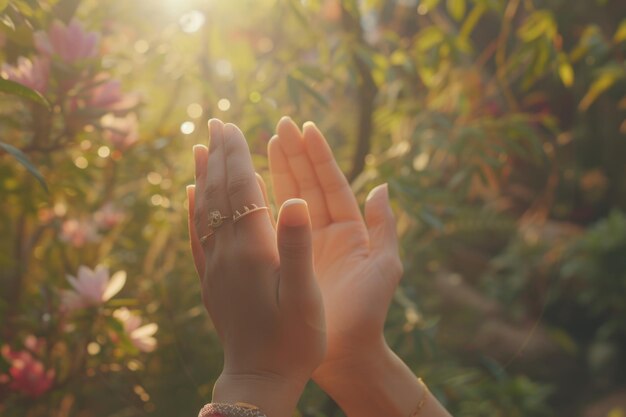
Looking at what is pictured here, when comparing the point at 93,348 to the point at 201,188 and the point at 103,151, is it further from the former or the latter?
the point at 201,188

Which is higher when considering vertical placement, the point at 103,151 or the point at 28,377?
the point at 103,151

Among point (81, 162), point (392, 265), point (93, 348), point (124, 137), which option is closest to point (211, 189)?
point (392, 265)

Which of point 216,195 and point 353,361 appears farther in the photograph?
point 353,361

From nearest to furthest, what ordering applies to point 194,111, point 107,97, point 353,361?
point 353,361 < point 107,97 < point 194,111

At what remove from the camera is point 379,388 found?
40.0 inches

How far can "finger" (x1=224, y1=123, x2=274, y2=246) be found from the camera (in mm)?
771

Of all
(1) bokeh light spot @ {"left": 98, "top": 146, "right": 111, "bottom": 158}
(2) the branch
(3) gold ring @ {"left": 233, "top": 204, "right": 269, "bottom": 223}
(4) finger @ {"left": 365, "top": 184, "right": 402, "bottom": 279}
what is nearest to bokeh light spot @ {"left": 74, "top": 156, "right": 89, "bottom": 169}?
(1) bokeh light spot @ {"left": 98, "top": 146, "right": 111, "bottom": 158}

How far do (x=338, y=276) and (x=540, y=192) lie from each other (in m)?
5.26

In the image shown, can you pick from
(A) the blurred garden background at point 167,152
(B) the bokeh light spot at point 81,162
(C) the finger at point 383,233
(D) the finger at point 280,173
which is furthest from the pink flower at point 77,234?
(C) the finger at point 383,233

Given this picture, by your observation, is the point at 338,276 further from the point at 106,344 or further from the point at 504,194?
the point at 504,194

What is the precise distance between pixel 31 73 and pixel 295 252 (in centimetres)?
66

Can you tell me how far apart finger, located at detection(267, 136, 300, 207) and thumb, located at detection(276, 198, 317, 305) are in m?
0.32

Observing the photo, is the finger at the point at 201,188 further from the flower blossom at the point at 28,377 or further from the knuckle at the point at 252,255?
the flower blossom at the point at 28,377

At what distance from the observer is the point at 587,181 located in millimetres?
5914
